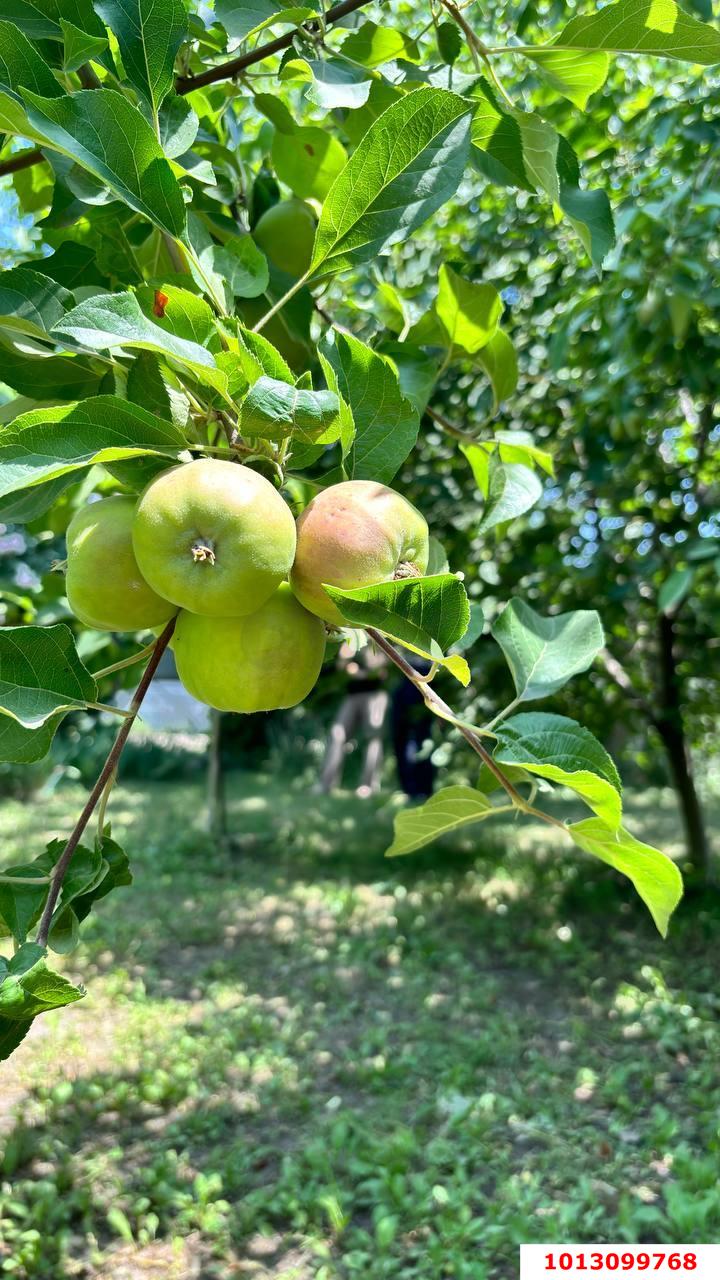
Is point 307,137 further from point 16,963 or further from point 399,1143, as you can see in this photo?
point 399,1143

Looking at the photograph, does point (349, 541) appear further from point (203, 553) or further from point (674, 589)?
point (674, 589)

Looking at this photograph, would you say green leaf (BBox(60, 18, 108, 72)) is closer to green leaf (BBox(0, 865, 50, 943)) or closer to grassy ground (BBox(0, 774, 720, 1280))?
green leaf (BBox(0, 865, 50, 943))

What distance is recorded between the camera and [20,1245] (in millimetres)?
2066

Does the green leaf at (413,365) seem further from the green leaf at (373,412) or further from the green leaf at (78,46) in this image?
the green leaf at (78,46)

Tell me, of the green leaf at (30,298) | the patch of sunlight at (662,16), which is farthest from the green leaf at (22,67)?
the patch of sunlight at (662,16)

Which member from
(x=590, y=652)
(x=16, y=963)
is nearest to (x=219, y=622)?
(x=16, y=963)

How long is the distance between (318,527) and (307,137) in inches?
18.3

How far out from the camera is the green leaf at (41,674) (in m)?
0.62

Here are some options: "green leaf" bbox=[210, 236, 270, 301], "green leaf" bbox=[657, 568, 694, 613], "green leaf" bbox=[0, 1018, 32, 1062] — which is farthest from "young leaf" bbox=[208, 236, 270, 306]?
"green leaf" bbox=[657, 568, 694, 613]

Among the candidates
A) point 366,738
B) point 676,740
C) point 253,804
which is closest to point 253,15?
point 676,740

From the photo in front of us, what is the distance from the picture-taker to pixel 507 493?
2.74 ft

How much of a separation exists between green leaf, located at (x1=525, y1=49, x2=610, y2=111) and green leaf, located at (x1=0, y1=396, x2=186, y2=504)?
48cm

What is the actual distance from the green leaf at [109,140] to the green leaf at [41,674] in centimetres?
28

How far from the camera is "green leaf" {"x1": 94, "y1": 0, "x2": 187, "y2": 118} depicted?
62 cm
